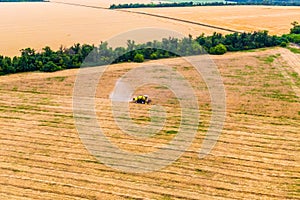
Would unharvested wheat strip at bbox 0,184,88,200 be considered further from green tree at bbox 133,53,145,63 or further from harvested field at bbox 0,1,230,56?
harvested field at bbox 0,1,230,56

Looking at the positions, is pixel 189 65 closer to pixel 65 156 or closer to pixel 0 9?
pixel 65 156

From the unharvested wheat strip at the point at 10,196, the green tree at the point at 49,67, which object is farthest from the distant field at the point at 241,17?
the unharvested wheat strip at the point at 10,196

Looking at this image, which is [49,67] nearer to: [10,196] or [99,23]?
[10,196]

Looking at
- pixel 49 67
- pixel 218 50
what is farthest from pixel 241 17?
pixel 49 67

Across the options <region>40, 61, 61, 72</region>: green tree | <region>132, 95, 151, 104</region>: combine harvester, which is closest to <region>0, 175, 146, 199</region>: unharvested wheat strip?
<region>132, 95, 151, 104</region>: combine harvester

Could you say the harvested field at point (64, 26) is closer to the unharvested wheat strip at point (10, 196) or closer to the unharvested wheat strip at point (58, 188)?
the unharvested wheat strip at point (58, 188)
